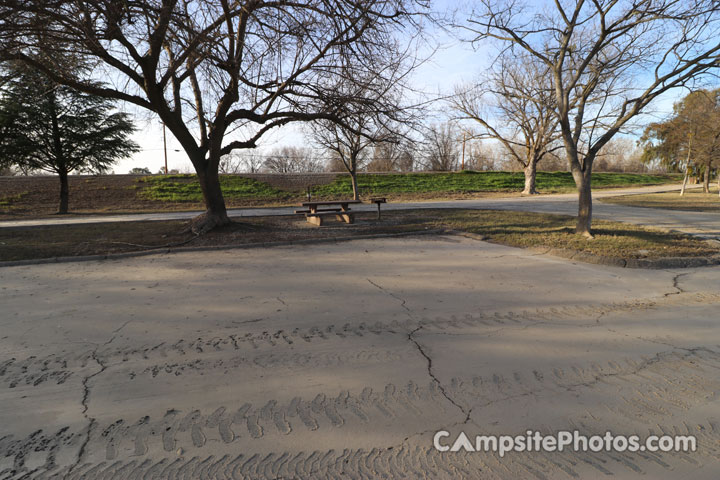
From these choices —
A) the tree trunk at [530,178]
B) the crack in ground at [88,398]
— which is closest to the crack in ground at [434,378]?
the crack in ground at [88,398]

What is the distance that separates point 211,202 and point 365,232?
459 centimetres

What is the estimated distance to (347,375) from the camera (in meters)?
3.08

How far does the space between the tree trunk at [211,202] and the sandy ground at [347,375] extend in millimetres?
5069

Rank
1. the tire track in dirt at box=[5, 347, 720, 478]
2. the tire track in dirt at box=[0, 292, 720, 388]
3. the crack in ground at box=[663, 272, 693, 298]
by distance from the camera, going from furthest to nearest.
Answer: the crack in ground at box=[663, 272, 693, 298] < the tire track in dirt at box=[0, 292, 720, 388] < the tire track in dirt at box=[5, 347, 720, 478]

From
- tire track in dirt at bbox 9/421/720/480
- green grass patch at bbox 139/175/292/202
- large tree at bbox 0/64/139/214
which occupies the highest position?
large tree at bbox 0/64/139/214

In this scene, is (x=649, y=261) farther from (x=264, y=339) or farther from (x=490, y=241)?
(x=264, y=339)

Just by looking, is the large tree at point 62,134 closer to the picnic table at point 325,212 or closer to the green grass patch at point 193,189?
the green grass patch at point 193,189

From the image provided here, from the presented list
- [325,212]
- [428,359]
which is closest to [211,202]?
[325,212]

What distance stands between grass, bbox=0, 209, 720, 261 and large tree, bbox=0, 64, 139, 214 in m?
11.1

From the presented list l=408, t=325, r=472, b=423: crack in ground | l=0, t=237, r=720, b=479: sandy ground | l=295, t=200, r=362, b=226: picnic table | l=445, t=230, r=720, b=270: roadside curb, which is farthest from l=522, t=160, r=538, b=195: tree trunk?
l=408, t=325, r=472, b=423: crack in ground

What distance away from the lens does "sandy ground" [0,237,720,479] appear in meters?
2.18

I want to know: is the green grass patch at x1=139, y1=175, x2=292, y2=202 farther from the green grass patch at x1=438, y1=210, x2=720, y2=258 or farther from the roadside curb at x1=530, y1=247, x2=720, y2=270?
the roadside curb at x1=530, y1=247, x2=720, y2=270

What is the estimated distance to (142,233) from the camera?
1086 cm

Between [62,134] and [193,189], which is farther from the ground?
[62,134]
